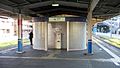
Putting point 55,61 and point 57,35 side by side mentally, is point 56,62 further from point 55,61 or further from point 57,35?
point 57,35

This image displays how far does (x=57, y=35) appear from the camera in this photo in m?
24.8

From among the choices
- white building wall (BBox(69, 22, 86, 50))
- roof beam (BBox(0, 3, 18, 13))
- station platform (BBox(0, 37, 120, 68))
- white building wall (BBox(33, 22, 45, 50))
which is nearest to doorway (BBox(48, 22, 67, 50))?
white building wall (BBox(69, 22, 86, 50))

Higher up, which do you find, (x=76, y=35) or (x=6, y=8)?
(x=6, y=8)

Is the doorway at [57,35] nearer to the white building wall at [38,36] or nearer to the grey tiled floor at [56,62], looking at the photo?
the white building wall at [38,36]

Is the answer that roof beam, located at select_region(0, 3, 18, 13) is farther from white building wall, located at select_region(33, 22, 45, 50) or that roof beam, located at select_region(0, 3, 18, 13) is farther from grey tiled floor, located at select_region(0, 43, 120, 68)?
grey tiled floor, located at select_region(0, 43, 120, 68)

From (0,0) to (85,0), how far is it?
18.5ft

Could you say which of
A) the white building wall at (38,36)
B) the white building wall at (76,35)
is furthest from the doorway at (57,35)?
the white building wall at (38,36)

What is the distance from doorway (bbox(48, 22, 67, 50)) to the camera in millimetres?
24797

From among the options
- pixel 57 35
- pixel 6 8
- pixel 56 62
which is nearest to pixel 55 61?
pixel 56 62

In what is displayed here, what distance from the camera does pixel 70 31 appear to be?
23891 millimetres

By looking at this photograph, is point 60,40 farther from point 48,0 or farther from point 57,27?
point 48,0

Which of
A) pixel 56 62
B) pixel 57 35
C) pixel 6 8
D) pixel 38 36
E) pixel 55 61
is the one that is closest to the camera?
pixel 56 62

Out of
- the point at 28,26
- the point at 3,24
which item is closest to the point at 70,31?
the point at 3,24

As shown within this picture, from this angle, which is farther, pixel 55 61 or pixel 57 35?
pixel 57 35
